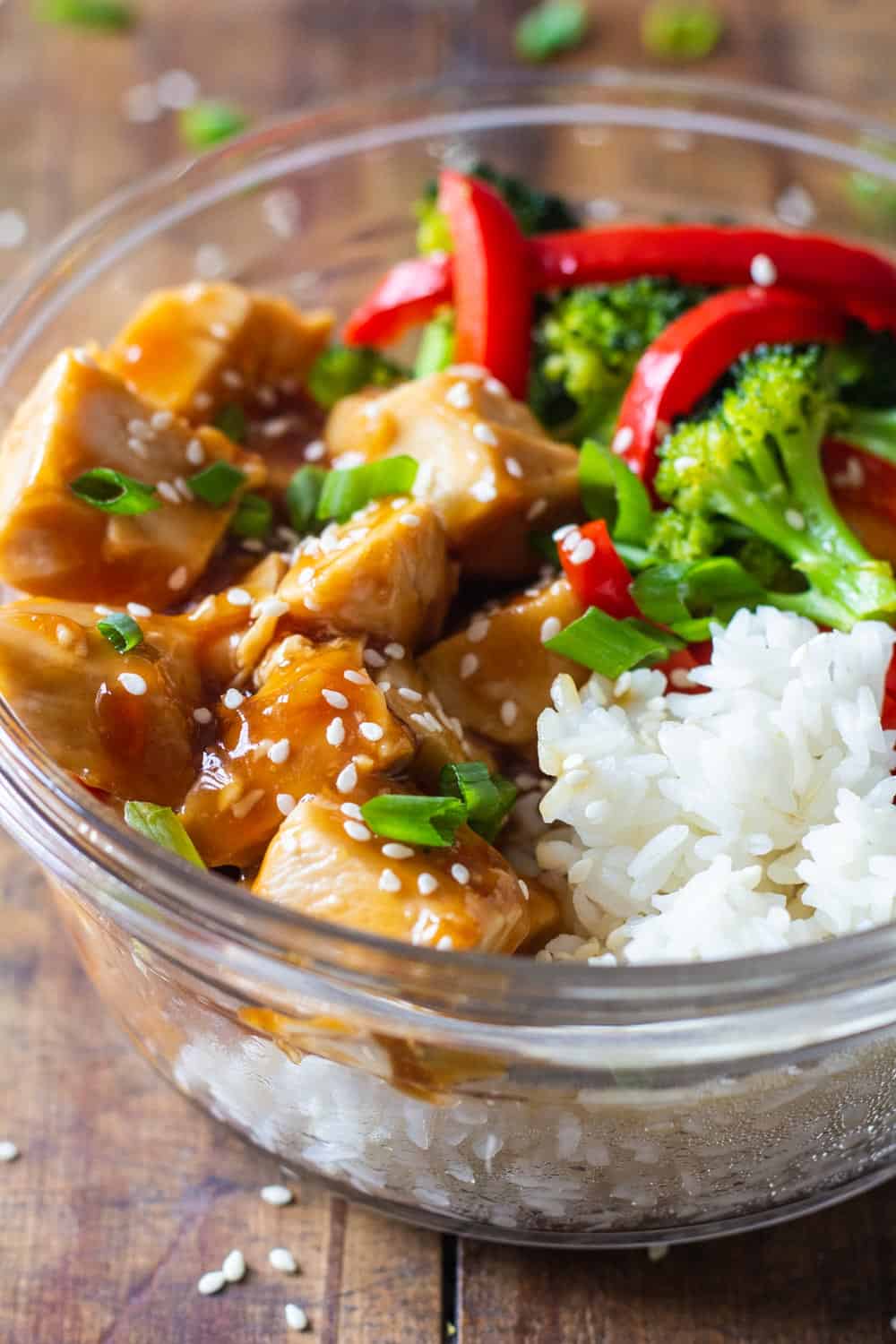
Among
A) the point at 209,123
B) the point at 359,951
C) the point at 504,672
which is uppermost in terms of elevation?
the point at 209,123

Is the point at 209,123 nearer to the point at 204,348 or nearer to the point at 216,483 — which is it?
the point at 204,348

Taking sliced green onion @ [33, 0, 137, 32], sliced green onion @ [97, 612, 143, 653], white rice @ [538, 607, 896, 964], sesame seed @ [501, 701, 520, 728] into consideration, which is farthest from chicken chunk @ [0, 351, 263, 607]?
sliced green onion @ [33, 0, 137, 32]

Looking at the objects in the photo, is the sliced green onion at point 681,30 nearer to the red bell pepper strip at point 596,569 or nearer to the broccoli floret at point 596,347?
the broccoli floret at point 596,347

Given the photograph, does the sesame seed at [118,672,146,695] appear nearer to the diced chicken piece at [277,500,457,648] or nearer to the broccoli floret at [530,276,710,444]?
the diced chicken piece at [277,500,457,648]

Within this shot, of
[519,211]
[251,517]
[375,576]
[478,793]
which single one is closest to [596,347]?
[519,211]

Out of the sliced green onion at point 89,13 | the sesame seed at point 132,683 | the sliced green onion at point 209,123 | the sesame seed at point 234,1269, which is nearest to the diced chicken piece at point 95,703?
the sesame seed at point 132,683
